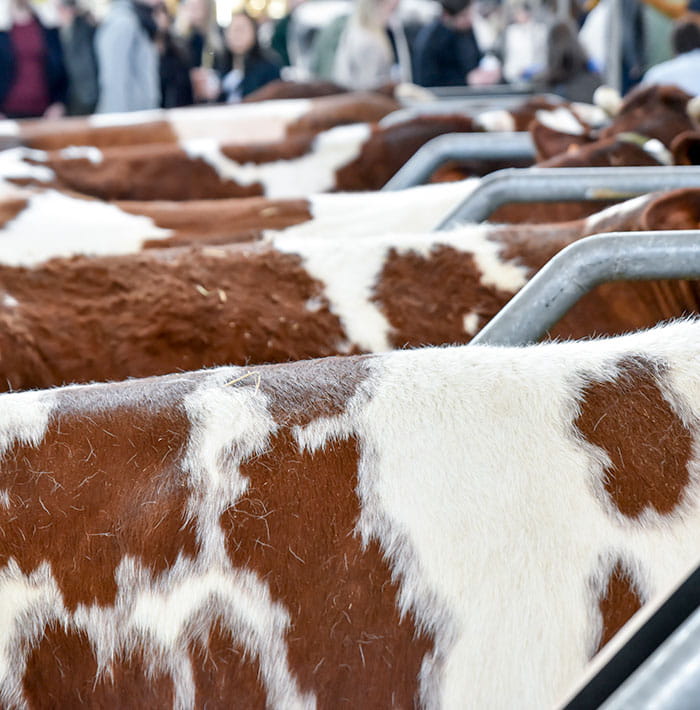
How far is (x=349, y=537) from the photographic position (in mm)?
736

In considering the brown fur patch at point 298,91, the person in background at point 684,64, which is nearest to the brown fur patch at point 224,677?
the person in background at point 684,64

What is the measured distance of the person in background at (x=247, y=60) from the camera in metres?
5.39

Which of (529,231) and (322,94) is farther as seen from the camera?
(322,94)

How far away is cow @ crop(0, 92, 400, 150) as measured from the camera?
12.2 ft

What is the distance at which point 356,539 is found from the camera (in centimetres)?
74

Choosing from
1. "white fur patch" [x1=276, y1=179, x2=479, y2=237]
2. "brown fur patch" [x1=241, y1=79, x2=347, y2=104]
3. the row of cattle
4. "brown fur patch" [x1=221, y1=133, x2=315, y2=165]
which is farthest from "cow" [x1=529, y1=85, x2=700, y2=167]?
"brown fur patch" [x1=241, y1=79, x2=347, y2=104]

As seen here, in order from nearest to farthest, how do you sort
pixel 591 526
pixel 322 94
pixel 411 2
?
1. pixel 591 526
2. pixel 322 94
3. pixel 411 2

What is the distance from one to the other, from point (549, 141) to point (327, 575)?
79.2 inches

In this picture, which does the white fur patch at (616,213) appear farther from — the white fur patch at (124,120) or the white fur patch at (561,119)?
the white fur patch at (124,120)

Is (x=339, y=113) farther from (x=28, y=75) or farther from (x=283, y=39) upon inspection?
(x=283, y=39)

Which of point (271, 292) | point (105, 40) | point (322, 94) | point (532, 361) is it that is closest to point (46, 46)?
point (105, 40)

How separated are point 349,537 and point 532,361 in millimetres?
213

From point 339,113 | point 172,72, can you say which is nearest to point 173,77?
point 172,72

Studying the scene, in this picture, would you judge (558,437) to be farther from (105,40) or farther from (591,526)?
(105,40)
